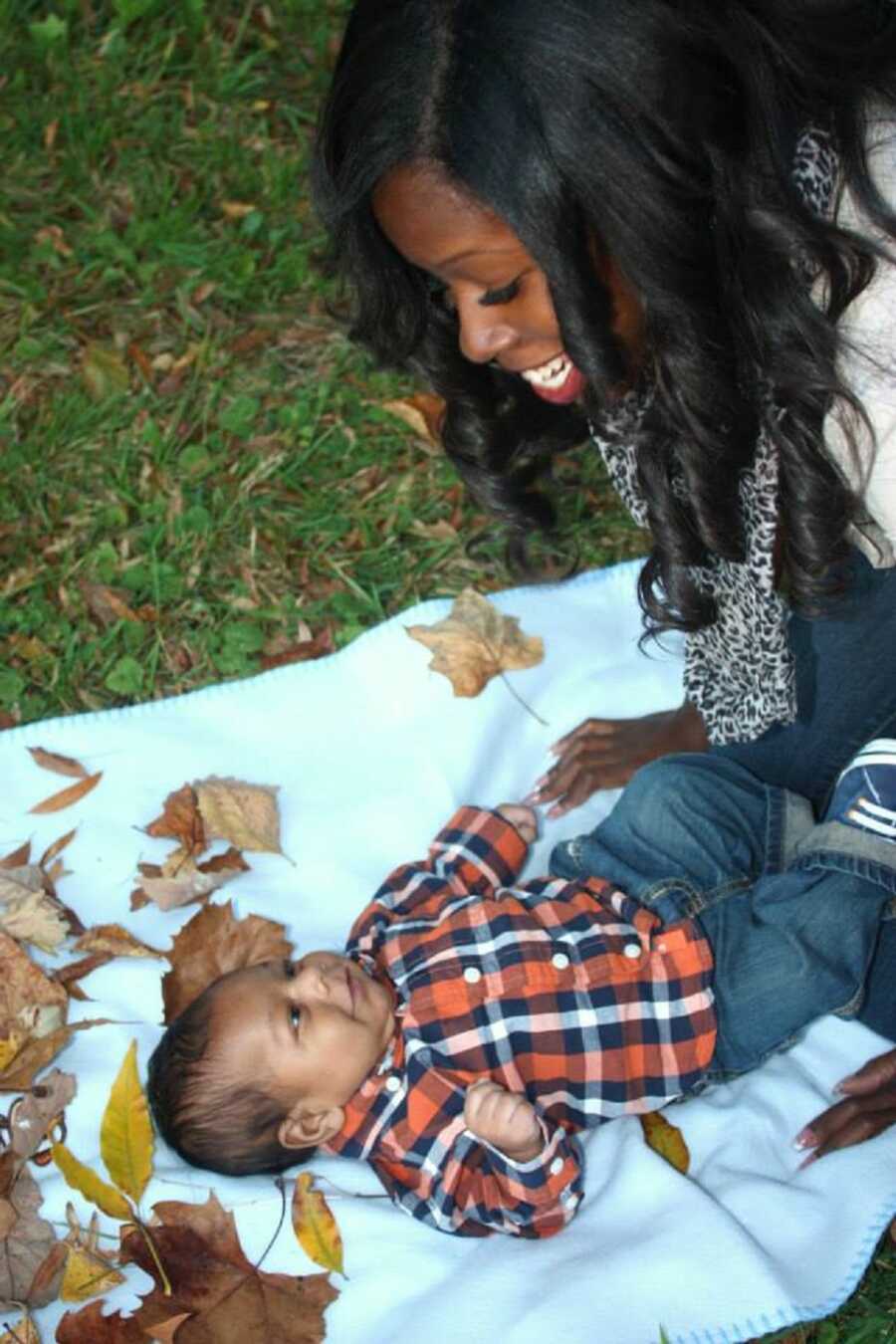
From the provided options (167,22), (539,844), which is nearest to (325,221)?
(539,844)

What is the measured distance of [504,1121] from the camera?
234 cm

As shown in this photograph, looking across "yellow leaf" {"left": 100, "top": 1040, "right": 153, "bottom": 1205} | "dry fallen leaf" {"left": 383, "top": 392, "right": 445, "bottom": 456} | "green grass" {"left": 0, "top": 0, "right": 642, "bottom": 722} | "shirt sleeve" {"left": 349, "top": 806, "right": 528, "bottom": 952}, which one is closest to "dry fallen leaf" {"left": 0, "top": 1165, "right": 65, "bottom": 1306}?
"yellow leaf" {"left": 100, "top": 1040, "right": 153, "bottom": 1205}

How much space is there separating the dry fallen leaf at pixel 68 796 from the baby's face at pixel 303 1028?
0.68 meters

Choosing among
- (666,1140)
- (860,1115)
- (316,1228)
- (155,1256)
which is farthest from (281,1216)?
(860,1115)

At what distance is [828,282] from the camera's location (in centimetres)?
201

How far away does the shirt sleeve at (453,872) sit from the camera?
276 cm

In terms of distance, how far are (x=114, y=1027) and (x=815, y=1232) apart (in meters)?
1.25

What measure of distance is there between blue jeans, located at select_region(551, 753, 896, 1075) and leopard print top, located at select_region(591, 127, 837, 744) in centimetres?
13

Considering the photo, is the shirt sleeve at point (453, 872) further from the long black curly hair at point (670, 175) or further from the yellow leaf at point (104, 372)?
the yellow leaf at point (104, 372)

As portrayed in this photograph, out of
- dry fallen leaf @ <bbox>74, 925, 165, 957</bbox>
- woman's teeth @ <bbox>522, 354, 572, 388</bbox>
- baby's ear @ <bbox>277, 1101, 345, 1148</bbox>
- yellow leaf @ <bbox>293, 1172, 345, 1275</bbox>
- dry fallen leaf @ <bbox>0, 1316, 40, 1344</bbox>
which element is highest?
woman's teeth @ <bbox>522, 354, 572, 388</bbox>

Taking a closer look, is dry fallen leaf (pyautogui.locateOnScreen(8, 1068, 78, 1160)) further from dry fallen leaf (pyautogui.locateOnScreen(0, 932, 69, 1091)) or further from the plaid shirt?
the plaid shirt

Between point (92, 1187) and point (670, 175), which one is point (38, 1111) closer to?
point (92, 1187)

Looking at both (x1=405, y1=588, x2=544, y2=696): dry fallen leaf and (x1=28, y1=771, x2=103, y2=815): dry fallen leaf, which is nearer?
(x1=28, y1=771, x2=103, y2=815): dry fallen leaf

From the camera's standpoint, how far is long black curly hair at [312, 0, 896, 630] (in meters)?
1.81
